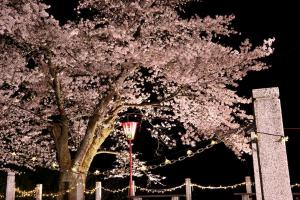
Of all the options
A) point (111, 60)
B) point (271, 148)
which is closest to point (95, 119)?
point (111, 60)

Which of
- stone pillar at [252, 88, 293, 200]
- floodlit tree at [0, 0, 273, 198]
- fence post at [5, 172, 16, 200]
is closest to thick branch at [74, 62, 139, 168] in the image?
floodlit tree at [0, 0, 273, 198]

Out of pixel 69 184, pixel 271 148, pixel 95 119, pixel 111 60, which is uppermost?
pixel 111 60

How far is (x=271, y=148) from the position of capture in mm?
4484

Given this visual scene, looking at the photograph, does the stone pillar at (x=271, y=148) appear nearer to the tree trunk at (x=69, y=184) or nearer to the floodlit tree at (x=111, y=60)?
the floodlit tree at (x=111, y=60)

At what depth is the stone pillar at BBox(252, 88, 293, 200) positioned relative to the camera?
14.2 feet

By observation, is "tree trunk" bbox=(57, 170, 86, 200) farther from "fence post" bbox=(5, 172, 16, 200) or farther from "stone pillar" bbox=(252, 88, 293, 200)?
"stone pillar" bbox=(252, 88, 293, 200)

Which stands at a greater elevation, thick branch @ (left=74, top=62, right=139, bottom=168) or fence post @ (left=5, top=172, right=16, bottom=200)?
thick branch @ (left=74, top=62, right=139, bottom=168)

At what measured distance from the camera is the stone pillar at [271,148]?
4.33m

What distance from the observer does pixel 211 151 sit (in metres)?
20.0

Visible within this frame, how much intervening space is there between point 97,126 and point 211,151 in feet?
31.9

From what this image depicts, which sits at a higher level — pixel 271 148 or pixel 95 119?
pixel 95 119

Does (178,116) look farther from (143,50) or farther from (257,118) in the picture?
(257,118)

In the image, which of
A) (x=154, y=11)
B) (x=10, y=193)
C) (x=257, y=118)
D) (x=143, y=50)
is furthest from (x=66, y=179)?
(x=257, y=118)

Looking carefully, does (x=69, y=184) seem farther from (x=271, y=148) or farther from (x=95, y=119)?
(x=271, y=148)
